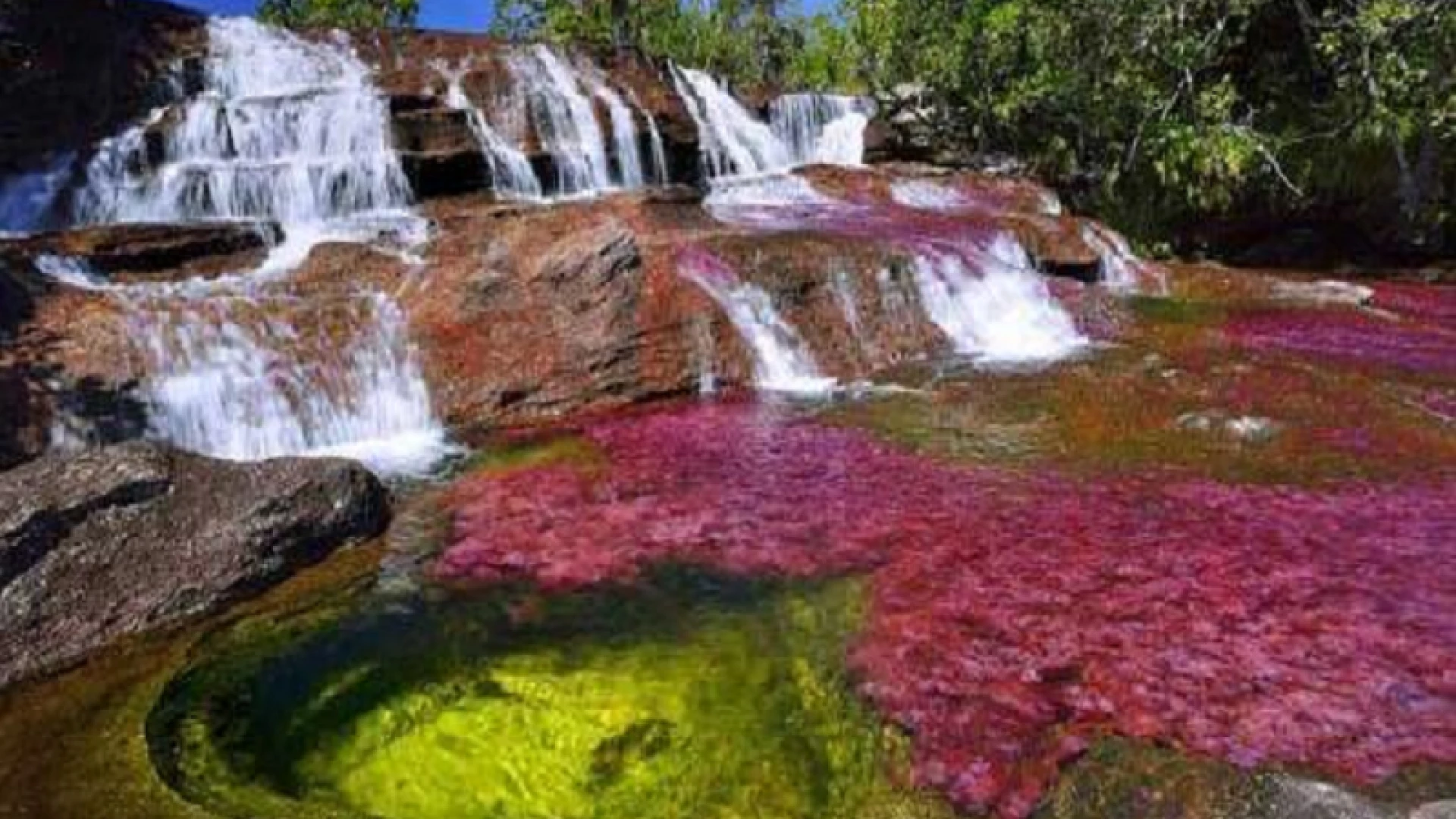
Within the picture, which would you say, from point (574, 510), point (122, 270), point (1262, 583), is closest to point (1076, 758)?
point (1262, 583)

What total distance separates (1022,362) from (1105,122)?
16978 millimetres

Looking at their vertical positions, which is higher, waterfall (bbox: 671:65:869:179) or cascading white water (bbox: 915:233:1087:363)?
waterfall (bbox: 671:65:869:179)

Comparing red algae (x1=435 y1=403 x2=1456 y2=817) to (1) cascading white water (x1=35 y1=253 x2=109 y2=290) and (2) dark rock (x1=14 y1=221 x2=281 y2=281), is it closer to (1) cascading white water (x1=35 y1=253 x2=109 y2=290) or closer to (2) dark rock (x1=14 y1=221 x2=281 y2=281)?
(1) cascading white water (x1=35 y1=253 x2=109 y2=290)

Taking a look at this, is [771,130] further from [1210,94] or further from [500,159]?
[1210,94]

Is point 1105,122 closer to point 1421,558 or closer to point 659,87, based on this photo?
point 659,87

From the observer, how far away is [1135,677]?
9.79 meters

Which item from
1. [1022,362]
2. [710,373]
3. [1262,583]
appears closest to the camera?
[1262,583]

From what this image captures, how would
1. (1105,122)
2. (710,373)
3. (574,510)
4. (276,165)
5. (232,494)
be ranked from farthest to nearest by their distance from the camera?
(1105,122), (276,165), (710,373), (574,510), (232,494)

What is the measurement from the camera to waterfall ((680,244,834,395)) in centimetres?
2066

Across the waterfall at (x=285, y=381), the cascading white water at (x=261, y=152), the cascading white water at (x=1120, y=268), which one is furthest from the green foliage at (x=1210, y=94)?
the waterfall at (x=285, y=381)

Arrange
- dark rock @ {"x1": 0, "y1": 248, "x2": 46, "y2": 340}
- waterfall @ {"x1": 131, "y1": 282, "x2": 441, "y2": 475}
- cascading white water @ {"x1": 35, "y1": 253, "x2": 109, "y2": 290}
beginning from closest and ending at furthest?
waterfall @ {"x1": 131, "y1": 282, "x2": 441, "y2": 475}
dark rock @ {"x1": 0, "y1": 248, "x2": 46, "y2": 340}
cascading white water @ {"x1": 35, "y1": 253, "x2": 109, "y2": 290}

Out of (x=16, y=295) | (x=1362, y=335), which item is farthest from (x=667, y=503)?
(x=1362, y=335)

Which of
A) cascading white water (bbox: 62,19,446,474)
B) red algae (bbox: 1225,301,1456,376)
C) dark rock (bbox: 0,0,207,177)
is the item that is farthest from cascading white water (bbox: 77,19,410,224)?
red algae (bbox: 1225,301,1456,376)

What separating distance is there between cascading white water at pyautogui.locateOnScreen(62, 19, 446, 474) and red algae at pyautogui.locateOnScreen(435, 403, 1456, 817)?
3.56m
